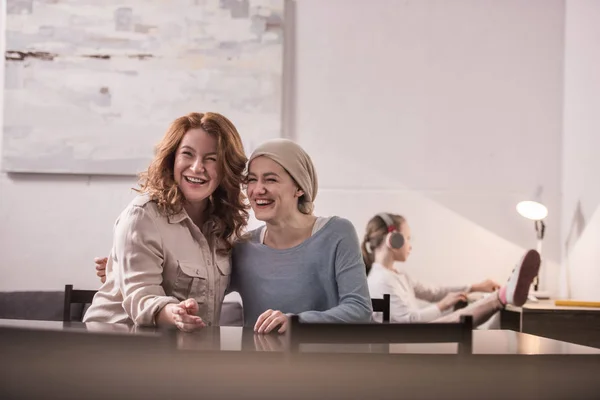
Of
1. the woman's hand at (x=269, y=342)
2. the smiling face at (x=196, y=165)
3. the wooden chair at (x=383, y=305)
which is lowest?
the wooden chair at (x=383, y=305)

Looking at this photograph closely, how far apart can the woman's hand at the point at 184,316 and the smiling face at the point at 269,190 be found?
504 mm

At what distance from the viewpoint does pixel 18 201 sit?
4.37 m

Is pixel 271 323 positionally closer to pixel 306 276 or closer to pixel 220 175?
pixel 306 276

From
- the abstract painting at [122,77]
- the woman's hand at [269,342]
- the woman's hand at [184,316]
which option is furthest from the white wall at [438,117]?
the woman's hand at [269,342]

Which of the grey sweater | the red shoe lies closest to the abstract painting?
the red shoe

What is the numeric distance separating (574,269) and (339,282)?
260 centimetres

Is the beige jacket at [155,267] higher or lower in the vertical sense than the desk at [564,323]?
higher

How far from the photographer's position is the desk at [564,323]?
3.68 meters

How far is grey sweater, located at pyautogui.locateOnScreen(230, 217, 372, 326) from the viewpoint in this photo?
2223mm

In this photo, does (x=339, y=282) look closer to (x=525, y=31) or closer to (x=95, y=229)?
(x=95, y=229)

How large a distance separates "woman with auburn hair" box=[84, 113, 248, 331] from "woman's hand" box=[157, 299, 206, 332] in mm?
131

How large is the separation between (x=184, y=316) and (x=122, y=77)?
290 cm

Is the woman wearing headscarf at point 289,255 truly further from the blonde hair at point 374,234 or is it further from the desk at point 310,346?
the blonde hair at point 374,234

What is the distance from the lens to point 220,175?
228 cm
